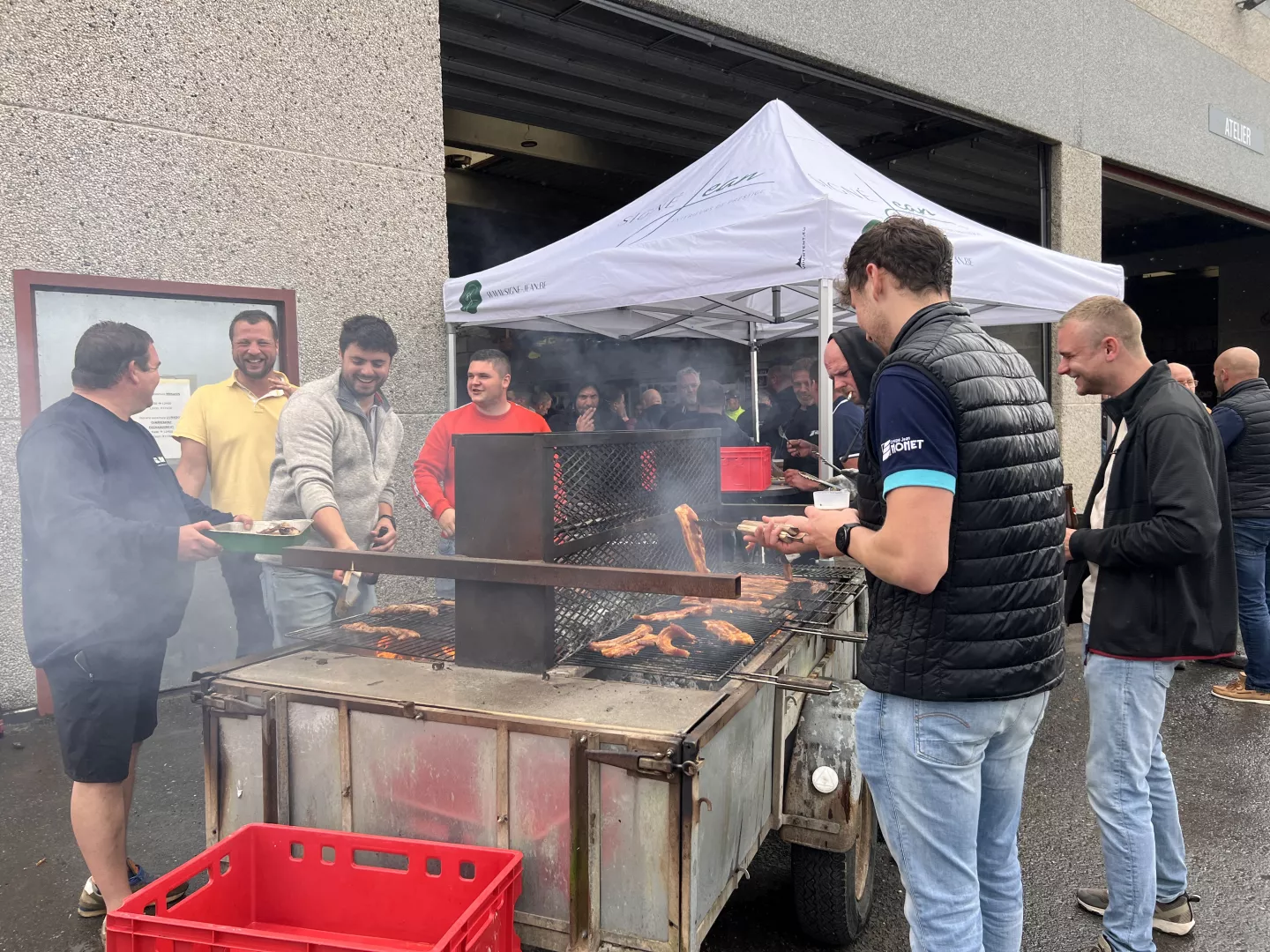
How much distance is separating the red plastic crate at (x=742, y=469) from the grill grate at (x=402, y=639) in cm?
204

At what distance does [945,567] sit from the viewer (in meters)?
1.85

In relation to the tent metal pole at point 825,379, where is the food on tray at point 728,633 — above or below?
below

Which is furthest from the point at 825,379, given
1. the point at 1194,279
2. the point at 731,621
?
the point at 1194,279

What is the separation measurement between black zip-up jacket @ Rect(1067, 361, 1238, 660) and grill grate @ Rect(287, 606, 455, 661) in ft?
7.15

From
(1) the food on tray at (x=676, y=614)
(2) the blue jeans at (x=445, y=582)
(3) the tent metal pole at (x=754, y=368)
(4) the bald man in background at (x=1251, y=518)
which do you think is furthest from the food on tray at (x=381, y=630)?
(3) the tent metal pole at (x=754, y=368)

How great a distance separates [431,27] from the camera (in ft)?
19.8

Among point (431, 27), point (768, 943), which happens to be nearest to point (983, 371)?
point (768, 943)

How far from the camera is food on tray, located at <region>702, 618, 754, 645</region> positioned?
2.87 meters

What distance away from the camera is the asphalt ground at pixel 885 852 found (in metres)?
3.07

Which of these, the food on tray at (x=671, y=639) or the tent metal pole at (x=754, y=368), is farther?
the tent metal pole at (x=754, y=368)

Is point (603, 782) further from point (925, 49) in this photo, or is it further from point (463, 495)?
point (925, 49)

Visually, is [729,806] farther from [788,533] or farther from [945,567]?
[945,567]

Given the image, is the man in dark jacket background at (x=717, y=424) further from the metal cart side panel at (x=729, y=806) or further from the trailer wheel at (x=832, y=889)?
the metal cart side panel at (x=729, y=806)

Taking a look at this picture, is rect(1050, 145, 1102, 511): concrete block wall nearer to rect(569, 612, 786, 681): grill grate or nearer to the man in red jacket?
the man in red jacket
